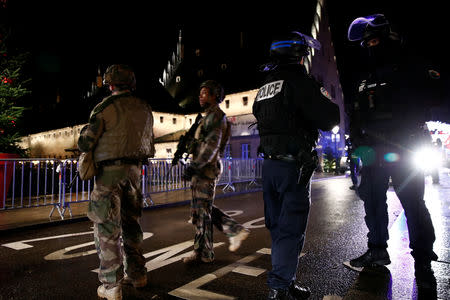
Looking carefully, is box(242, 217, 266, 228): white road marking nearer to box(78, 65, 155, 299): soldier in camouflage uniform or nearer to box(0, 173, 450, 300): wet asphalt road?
box(0, 173, 450, 300): wet asphalt road

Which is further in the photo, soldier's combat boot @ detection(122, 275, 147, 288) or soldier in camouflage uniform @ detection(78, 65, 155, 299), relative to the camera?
soldier's combat boot @ detection(122, 275, 147, 288)

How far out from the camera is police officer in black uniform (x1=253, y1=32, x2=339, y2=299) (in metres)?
2.20

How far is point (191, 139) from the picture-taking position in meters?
3.58

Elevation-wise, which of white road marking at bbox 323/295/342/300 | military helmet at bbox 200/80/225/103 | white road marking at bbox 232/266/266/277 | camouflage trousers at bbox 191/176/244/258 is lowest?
white road marking at bbox 232/266/266/277

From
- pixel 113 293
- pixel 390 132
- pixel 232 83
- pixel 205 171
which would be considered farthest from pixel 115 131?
pixel 232 83

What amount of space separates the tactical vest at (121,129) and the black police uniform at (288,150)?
115 centimetres

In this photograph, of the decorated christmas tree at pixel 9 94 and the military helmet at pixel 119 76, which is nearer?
the military helmet at pixel 119 76

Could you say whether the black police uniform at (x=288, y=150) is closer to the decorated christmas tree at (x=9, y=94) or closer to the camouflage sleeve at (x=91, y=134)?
the camouflage sleeve at (x=91, y=134)

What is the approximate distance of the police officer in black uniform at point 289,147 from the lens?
A: 7.20ft

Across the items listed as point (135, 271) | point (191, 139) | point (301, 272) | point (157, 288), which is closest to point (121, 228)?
point (135, 271)

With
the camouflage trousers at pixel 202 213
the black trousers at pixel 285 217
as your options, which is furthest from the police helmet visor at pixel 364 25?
the camouflage trousers at pixel 202 213

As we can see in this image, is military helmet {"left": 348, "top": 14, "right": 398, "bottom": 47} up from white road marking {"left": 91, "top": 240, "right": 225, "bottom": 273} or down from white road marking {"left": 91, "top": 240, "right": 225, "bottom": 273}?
up

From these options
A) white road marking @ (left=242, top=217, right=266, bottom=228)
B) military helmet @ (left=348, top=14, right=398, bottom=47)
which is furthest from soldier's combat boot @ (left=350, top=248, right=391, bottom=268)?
white road marking @ (left=242, top=217, right=266, bottom=228)

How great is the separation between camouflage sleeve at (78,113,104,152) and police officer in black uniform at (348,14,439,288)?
2574 millimetres
